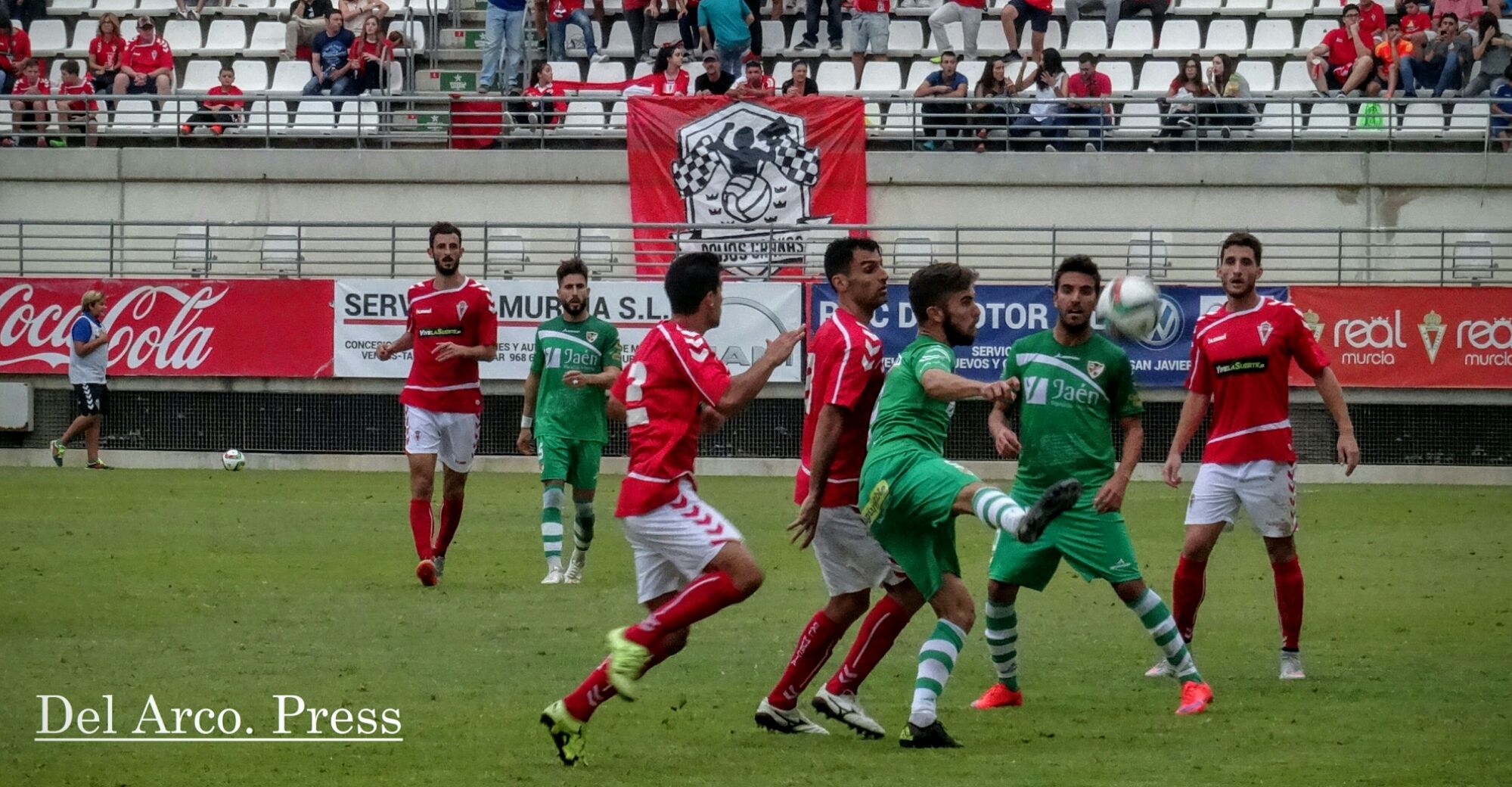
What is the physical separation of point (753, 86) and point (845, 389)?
18.9 m

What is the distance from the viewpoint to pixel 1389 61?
26.1m

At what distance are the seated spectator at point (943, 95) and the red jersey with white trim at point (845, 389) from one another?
1827 cm

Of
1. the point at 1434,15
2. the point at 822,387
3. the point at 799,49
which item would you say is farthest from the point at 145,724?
the point at 1434,15

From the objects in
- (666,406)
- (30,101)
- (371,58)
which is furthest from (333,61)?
(666,406)

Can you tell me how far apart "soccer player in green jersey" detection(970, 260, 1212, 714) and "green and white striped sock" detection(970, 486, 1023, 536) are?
105cm

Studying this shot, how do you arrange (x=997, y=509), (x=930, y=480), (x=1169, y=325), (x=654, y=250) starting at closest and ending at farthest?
(x=997, y=509) < (x=930, y=480) < (x=1169, y=325) < (x=654, y=250)

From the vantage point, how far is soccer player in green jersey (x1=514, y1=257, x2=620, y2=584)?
1302 cm

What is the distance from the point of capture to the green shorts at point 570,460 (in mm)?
13031

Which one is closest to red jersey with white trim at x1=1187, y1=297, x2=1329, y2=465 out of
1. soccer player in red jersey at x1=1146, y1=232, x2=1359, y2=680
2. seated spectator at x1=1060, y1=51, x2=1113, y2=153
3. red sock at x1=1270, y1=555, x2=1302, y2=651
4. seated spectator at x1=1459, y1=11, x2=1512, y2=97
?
soccer player in red jersey at x1=1146, y1=232, x2=1359, y2=680

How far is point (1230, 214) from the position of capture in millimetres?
25078

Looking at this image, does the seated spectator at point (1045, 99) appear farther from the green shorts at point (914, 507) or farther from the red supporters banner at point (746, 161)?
the green shorts at point (914, 507)

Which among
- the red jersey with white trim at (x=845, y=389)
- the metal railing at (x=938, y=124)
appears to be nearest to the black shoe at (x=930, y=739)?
the red jersey with white trim at (x=845, y=389)

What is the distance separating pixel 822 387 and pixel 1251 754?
7.36ft

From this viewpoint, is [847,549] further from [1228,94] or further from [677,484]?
[1228,94]
